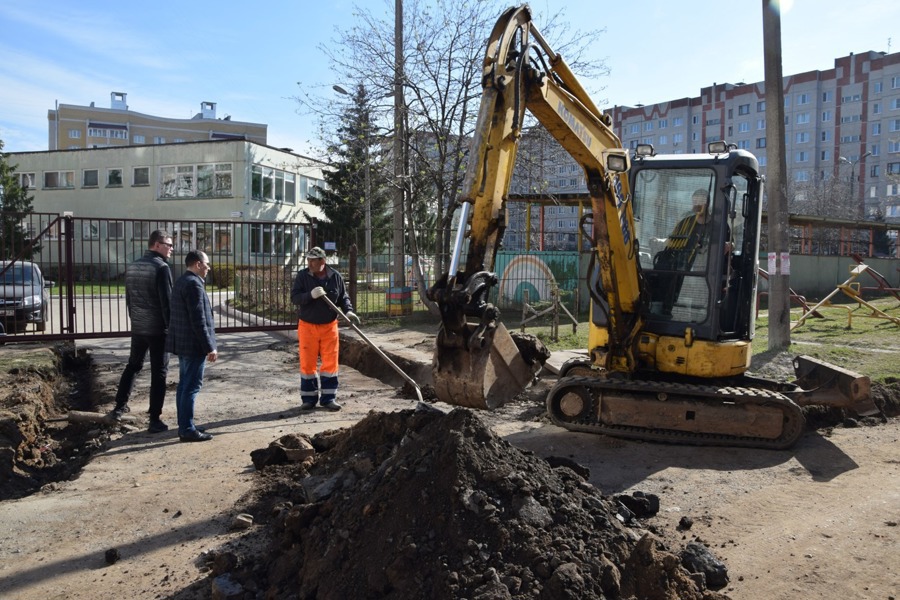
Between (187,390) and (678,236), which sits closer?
(187,390)

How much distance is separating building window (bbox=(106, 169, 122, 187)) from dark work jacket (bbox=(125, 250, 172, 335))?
31.9 metres

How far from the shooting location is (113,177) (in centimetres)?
3553

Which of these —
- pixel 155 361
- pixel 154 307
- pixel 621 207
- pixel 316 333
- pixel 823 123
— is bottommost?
pixel 155 361

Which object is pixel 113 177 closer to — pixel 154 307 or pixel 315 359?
pixel 315 359

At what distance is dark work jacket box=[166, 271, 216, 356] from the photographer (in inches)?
262

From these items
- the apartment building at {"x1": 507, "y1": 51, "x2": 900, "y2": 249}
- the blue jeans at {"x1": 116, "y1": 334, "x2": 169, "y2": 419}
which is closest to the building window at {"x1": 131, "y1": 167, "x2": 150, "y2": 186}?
the blue jeans at {"x1": 116, "y1": 334, "x2": 169, "y2": 419}

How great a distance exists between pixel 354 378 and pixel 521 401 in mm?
2950

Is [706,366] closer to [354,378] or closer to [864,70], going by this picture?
[354,378]

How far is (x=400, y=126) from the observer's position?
51.0ft

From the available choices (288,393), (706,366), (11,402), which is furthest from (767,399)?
(11,402)

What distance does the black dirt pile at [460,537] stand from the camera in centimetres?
343

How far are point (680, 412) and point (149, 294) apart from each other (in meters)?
5.40

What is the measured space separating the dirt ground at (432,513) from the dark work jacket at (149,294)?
1062 mm

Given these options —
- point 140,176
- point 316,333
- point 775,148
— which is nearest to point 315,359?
point 316,333
